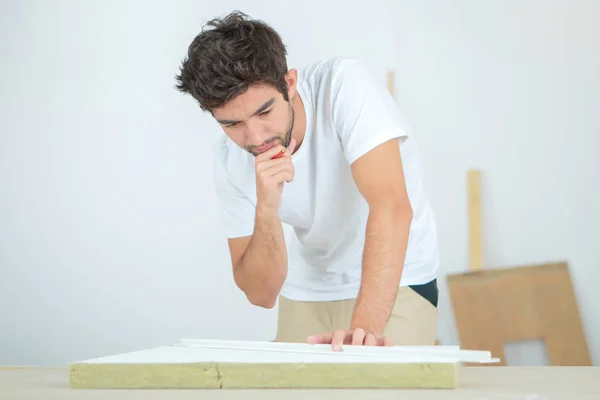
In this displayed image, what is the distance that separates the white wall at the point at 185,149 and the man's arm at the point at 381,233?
6.19ft

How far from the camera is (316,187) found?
211 centimetres

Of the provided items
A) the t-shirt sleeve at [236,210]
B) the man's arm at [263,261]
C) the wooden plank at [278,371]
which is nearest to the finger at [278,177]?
the man's arm at [263,261]

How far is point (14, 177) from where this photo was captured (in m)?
3.95

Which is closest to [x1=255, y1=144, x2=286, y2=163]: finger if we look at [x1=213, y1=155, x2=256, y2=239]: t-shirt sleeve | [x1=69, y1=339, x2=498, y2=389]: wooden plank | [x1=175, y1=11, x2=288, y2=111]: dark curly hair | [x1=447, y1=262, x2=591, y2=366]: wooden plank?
[x1=175, y1=11, x2=288, y2=111]: dark curly hair

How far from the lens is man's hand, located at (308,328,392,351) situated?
1452 mm

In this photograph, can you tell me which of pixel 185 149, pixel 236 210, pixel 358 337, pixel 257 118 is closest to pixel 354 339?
pixel 358 337

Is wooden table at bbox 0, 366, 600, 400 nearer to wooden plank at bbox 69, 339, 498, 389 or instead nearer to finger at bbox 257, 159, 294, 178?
wooden plank at bbox 69, 339, 498, 389

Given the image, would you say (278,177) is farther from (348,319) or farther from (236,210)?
(348,319)

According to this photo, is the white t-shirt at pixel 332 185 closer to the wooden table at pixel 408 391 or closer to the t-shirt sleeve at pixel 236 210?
the t-shirt sleeve at pixel 236 210

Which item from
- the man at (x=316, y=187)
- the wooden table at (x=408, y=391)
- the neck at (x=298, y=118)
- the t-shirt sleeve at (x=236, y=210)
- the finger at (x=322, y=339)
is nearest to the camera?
the wooden table at (x=408, y=391)

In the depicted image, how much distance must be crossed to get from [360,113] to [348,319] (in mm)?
635

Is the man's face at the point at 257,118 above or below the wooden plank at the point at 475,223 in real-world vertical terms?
above

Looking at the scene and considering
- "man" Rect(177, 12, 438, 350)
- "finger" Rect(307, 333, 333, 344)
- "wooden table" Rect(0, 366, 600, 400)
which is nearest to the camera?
"wooden table" Rect(0, 366, 600, 400)

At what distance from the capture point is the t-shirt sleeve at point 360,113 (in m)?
1.88
